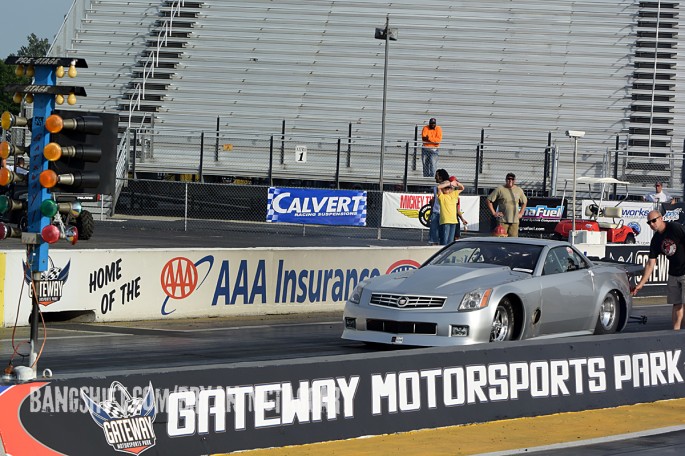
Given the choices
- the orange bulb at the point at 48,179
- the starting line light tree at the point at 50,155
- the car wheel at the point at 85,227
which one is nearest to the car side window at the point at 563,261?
the starting line light tree at the point at 50,155

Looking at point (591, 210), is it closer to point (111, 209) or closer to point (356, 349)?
point (111, 209)

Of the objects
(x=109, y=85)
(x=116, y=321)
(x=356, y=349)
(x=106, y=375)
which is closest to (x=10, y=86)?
(x=106, y=375)

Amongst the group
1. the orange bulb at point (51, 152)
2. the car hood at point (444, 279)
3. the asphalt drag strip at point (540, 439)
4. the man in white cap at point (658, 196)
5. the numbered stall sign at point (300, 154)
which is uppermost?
the numbered stall sign at point (300, 154)

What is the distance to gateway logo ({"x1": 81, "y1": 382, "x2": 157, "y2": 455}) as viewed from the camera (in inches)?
284

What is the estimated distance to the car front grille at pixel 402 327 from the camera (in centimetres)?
1217

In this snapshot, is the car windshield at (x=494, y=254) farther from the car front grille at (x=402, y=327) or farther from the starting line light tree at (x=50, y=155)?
the starting line light tree at (x=50, y=155)

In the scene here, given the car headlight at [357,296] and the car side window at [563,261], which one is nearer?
the car headlight at [357,296]

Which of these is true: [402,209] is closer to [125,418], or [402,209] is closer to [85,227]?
[85,227]

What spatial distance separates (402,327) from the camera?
12.3m

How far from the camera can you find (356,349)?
13.4 meters

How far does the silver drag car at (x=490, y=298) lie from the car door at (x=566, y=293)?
0.01 meters

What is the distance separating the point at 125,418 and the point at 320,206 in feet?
77.6

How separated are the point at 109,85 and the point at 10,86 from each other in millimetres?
31717

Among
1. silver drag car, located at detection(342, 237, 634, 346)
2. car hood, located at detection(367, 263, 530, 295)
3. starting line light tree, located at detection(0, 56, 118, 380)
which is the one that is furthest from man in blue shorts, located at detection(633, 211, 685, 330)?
starting line light tree, located at detection(0, 56, 118, 380)
